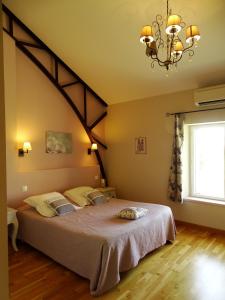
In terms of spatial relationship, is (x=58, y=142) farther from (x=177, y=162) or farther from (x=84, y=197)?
(x=177, y=162)

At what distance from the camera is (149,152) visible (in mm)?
4574

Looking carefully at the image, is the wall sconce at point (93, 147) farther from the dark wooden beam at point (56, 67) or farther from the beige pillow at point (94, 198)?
the beige pillow at point (94, 198)

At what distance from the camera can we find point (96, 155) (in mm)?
5176

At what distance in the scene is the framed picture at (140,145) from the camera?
4645mm

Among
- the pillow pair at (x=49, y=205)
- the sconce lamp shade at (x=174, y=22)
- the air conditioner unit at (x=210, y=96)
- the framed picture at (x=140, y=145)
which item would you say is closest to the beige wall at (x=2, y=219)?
the sconce lamp shade at (x=174, y=22)

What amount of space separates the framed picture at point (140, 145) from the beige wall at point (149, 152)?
0.07 m

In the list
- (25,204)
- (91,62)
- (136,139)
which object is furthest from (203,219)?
(91,62)

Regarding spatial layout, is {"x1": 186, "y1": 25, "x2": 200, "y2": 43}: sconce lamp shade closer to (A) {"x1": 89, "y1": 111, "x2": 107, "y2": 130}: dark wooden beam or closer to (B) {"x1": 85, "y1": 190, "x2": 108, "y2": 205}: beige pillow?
(B) {"x1": 85, "y1": 190, "x2": 108, "y2": 205}: beige pillow

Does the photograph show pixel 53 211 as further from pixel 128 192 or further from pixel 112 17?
pixel 112 17

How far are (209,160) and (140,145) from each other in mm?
1372

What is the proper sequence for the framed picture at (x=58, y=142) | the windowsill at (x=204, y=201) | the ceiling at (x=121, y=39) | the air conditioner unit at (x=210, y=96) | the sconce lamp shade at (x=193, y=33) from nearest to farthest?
the sconce lamp shade at (x=193, y=33)
the ceiling at (x=121, y=39)
the air conditioner unit at (x=210, y=96)
the windowsill at (x=204, y=201)
the framed picture at (x=58, y=142)

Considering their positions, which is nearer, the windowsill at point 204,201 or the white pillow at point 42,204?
the white pillow at point 42,204

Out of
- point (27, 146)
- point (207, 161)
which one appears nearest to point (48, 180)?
point (27, 146)

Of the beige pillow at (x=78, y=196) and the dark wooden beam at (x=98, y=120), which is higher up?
the dark wooden beam at (x=98, y=120)
